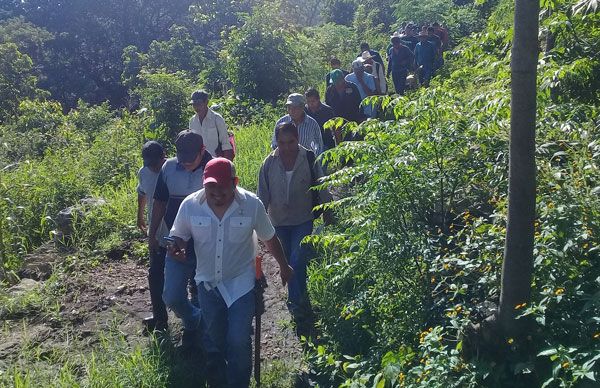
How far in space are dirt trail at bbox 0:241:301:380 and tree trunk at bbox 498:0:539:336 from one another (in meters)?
2.31

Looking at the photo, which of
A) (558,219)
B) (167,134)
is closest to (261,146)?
(167,134)

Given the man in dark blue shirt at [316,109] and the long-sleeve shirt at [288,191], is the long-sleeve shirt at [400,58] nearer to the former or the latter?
the man in dark blue shirt at [316,109]

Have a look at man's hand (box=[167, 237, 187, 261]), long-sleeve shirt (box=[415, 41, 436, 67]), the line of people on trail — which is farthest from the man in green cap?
long-sleeve shirt (box=[415, 41, 436, 67])

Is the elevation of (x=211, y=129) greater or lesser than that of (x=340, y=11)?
lesser

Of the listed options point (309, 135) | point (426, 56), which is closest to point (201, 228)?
point (309, 135)

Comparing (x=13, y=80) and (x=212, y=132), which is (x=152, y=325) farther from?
(x=13, y=80)

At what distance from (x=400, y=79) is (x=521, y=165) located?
11.2 metres

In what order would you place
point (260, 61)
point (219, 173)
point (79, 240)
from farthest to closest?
point (260, 61) < point (79, 240) < point (219, 173)

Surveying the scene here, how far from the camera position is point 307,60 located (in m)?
17.7

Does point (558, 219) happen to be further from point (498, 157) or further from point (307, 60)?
point (307, 60)

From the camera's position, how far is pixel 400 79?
576 inches

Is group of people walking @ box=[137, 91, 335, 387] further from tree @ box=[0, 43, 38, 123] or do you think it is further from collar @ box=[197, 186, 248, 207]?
tree @ box=[0, 43, 38, 123]

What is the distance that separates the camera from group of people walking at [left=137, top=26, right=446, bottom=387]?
15.7ft

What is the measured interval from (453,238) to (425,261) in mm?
293
